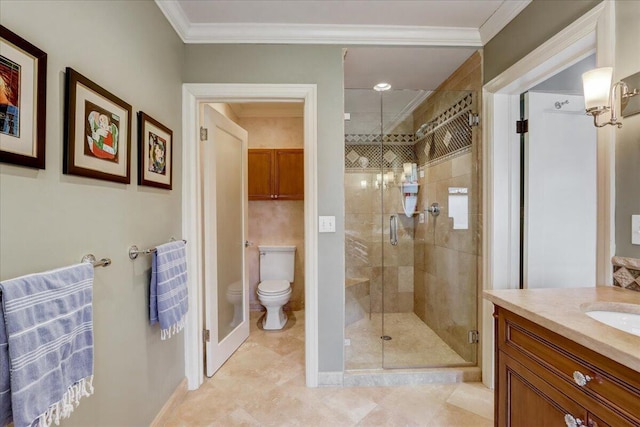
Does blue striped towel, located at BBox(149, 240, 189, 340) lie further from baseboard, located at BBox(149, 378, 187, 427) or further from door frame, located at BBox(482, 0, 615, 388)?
door frame, located at BBox(482, 0, 615, 388)

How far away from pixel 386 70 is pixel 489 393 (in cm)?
254

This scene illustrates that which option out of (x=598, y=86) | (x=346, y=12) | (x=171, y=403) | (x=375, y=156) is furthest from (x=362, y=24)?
(x=171, y=403)

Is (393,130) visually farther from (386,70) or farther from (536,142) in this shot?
(536,142)

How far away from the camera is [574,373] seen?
81 centimetres

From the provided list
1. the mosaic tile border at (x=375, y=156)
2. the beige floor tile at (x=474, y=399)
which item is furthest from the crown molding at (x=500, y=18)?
the beige floor tile at (x=474, y=399)

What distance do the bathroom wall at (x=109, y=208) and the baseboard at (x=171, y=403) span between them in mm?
35

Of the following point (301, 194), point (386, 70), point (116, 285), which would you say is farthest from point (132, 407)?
point (386, 70)

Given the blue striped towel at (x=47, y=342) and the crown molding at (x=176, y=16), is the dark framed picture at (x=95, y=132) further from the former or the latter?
the crown molding at (x=176, y=16)

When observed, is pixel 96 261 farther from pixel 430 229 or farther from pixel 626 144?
pixel 430 229

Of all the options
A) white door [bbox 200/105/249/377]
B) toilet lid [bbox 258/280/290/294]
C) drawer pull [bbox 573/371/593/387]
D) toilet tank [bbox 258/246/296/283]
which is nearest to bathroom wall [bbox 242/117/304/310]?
toilet tank [bbox 258/246/296/283]

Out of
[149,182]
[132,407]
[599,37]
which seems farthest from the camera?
[149,182]

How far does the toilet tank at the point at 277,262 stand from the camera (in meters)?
3.34

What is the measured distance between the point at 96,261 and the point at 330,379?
1633mm

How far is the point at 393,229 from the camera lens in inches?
103
